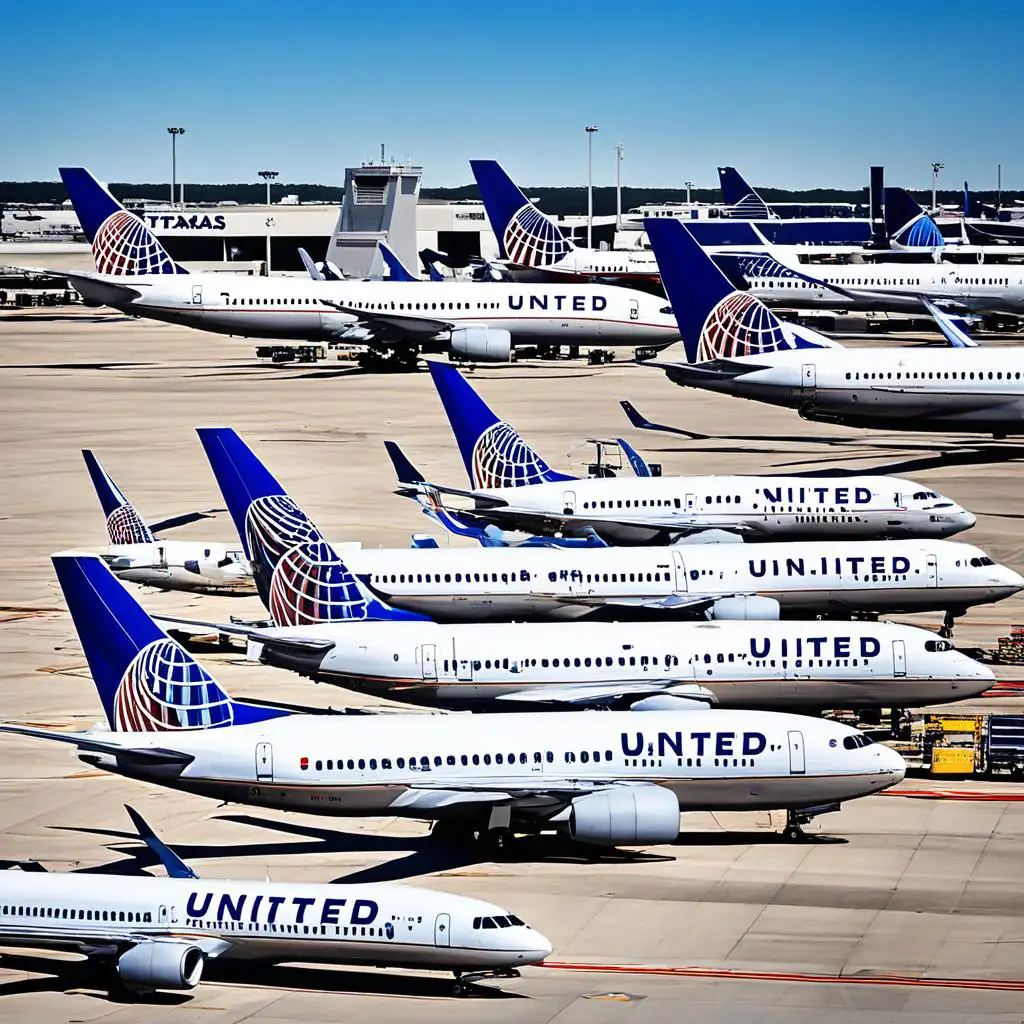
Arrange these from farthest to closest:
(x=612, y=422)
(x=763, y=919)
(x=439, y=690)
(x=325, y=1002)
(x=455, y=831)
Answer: (x=612, y=422) < (x=439, y=690) < (x=455, y=831) < (x=763, y=919) < (x=325, y=1002)

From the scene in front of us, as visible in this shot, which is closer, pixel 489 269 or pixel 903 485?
pixel 903 485

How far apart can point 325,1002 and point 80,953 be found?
4.47 m

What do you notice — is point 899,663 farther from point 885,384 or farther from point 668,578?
point 885,384

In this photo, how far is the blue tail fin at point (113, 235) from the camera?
476 feet

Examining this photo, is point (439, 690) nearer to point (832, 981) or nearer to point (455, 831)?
point (455, 831)

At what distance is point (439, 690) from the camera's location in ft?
156

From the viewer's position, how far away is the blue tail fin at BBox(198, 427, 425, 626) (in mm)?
48281

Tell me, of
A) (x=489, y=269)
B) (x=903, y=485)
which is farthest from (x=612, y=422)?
(x=489, y=269)

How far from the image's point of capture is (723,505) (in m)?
70.8

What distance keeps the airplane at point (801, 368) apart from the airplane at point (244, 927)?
6134cm

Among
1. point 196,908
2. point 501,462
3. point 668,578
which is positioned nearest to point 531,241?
point 501,462

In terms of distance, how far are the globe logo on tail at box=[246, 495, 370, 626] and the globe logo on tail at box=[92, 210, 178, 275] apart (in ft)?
329

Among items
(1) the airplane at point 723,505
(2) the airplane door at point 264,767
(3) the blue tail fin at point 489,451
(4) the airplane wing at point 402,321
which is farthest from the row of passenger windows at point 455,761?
(4) the airplane wing at point 402,321

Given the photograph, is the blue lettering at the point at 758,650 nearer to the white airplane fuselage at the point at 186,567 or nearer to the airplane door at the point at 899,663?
the airplane door at the point at 899,663
